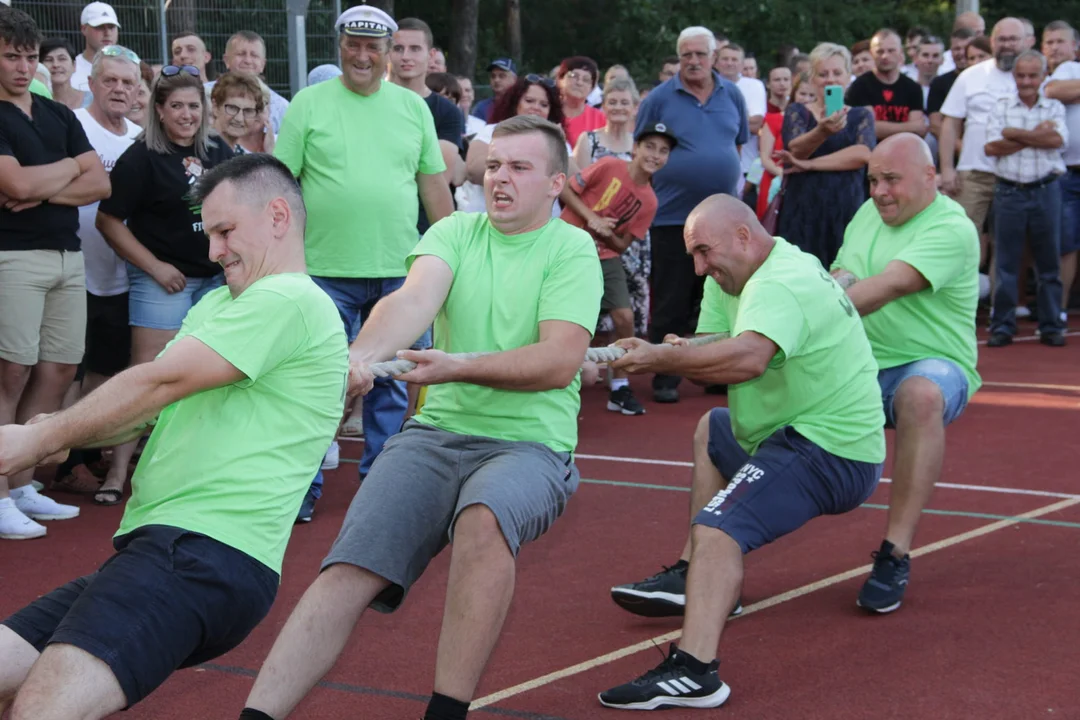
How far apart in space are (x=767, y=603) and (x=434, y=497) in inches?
75.4

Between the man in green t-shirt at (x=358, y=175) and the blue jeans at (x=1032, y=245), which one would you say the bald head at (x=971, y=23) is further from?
the man in green t-shirt at (x=358, y=175)

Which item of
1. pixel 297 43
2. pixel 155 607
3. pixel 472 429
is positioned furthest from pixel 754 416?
pixel 297 43

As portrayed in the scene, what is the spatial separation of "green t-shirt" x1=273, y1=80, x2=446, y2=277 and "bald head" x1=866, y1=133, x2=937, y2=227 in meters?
2.25

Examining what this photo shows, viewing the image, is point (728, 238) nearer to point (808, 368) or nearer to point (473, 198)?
point (808, 368)

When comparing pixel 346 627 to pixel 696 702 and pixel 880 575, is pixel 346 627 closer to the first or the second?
pixel 696 702

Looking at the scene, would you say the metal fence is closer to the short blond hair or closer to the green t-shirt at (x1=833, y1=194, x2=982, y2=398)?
the short blond hair

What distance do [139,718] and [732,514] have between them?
6.36 ft

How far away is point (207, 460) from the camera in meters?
3.25

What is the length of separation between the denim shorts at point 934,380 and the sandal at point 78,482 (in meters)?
3.84

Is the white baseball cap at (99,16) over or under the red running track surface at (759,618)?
over

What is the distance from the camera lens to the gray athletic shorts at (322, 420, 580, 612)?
151 inches

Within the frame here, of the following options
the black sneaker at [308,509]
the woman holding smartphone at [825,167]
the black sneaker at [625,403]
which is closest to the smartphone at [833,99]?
the woman holding smartphone at [825,167]

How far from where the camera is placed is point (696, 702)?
4332mm

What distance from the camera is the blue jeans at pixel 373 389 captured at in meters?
6.64
